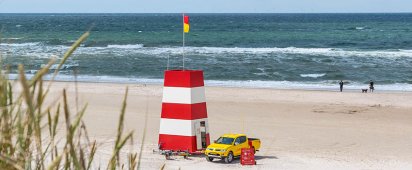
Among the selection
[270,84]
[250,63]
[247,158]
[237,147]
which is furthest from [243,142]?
[250,63]

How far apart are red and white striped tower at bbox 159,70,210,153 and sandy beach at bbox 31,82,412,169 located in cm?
46

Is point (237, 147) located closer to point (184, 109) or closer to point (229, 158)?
point (229, 158)

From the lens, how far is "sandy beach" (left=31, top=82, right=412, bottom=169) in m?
14.2

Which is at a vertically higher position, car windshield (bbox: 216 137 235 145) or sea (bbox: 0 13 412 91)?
car windshield (bbox: 216 137 235 145)

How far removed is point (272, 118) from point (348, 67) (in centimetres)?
2199

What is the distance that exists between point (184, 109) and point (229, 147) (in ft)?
4.02

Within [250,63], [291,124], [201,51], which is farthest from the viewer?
[201,51]

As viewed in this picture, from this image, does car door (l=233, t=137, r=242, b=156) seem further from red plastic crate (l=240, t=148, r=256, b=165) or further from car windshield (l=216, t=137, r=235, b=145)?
red plastic crate (l=240, t=148, r=256, b=165)

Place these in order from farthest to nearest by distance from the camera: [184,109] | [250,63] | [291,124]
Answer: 1. [250,63]
2. [291,124]
3. [184,109]

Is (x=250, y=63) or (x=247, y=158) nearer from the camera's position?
(x=247, y=158)

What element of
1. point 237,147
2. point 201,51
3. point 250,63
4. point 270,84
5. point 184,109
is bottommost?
point 270,84

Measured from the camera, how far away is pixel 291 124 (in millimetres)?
19812

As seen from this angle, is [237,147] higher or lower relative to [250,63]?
higher

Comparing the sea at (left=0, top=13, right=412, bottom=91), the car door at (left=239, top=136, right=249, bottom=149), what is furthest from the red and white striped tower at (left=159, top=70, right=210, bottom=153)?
the sea at (left=0, top=13, right=412, bottom=91)
